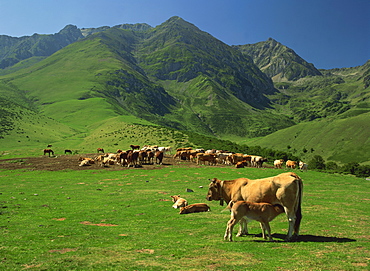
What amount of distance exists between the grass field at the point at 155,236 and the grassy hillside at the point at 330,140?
118 metres

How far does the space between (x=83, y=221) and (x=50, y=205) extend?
6517mm

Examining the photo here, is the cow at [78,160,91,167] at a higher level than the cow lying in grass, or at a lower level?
lower

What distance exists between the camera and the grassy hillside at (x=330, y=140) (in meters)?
127

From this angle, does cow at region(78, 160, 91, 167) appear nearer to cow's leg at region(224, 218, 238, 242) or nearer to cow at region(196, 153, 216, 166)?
cow at region(196, 153, 216, 166)

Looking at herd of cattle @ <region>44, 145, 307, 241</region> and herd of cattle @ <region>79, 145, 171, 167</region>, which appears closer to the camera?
herd of cattle @ <region>44, 145, 307, 241</region>

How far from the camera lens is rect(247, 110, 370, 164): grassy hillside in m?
127

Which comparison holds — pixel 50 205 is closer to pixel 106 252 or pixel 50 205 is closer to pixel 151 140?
pixel 106 252

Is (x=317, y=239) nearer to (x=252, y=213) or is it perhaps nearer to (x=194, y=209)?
(x=252, y=213)

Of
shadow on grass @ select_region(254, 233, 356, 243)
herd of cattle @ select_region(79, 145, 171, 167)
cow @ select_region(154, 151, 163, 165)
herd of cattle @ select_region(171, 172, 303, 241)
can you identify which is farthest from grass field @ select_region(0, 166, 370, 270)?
cow @ select_region(154, 151, 163, 165)

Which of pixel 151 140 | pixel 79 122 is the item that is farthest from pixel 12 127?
pixel 151 140

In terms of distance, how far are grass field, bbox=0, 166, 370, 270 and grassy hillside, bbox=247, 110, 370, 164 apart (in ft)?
388

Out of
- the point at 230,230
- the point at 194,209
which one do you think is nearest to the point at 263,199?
the point at 230,230

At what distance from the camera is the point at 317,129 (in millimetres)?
165125

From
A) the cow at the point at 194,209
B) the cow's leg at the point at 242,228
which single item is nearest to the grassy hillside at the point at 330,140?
the cow at the point at 194,209
